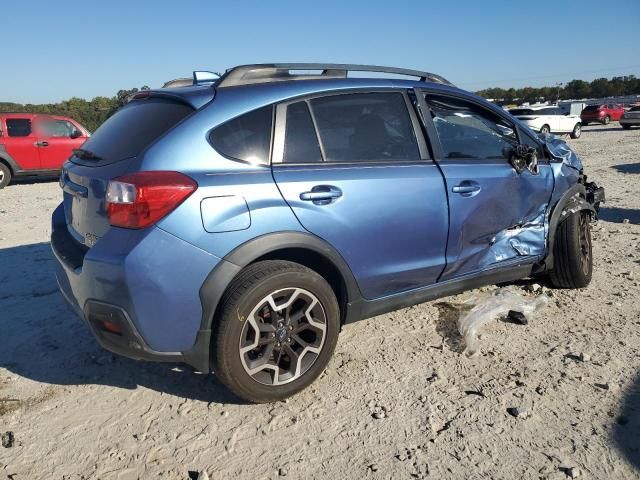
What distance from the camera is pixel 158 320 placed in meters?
2.46

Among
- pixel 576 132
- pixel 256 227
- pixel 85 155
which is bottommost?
→ pixel 576 132

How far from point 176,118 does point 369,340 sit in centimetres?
194

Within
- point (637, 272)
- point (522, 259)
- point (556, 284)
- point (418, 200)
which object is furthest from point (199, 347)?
point (637, 272)

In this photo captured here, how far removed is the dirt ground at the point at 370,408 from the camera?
93.3 inches

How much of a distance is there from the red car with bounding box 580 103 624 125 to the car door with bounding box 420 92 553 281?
107 ft

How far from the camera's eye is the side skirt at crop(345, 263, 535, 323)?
3103 mm

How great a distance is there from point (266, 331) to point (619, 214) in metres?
6.07

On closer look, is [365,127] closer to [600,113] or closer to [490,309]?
[490,309]

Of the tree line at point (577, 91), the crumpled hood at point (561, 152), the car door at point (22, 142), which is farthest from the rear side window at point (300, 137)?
the tree line at point (577, 91)

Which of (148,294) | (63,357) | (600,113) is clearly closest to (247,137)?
(148,294)

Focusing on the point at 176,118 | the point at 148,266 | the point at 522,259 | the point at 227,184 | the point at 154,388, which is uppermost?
the point at 176,118

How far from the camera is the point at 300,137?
113 inches

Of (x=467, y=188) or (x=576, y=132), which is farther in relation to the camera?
(x=576, y=132)

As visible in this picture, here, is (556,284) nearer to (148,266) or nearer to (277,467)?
(277,467)
